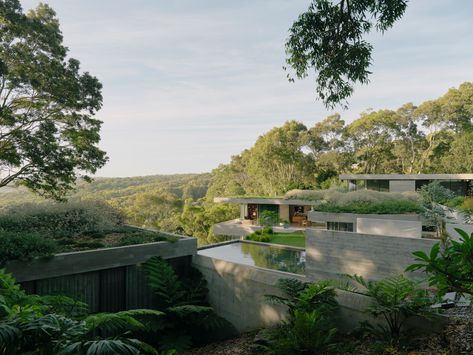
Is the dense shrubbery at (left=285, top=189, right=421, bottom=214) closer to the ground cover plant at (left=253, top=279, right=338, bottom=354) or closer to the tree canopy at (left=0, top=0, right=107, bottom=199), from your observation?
the ground cover plant at (left=253, top=279, right=338, bottom=354)

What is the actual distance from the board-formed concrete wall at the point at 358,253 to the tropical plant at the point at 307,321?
9.30 feet

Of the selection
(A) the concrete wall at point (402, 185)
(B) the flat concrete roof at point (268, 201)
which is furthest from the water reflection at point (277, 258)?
(A) the concrete wall at point (402, 185)

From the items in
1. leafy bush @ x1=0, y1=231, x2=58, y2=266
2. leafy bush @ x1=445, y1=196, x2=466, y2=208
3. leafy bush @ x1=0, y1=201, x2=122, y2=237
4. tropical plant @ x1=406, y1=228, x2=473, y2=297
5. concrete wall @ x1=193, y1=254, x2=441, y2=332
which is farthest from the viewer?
leafy bush @ x1=445, y1=196, x2=466, y2=208

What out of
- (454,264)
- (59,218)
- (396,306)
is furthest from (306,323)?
(59,218)

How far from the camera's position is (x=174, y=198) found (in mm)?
45938

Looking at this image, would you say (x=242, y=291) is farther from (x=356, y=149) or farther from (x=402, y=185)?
(x=356, y=149)

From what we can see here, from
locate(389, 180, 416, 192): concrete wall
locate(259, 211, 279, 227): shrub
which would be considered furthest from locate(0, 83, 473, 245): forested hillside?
locate(259, 211, 279, 227): shrub

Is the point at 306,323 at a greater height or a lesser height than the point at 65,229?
lesser

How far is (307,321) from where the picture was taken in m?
4.96

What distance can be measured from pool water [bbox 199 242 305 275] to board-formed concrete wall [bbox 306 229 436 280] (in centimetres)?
51

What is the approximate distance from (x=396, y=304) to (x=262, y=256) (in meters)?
5.63

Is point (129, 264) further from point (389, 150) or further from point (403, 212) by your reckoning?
point (389, 150)

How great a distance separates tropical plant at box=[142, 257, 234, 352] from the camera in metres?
7.05

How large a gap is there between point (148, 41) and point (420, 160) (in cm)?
3428
